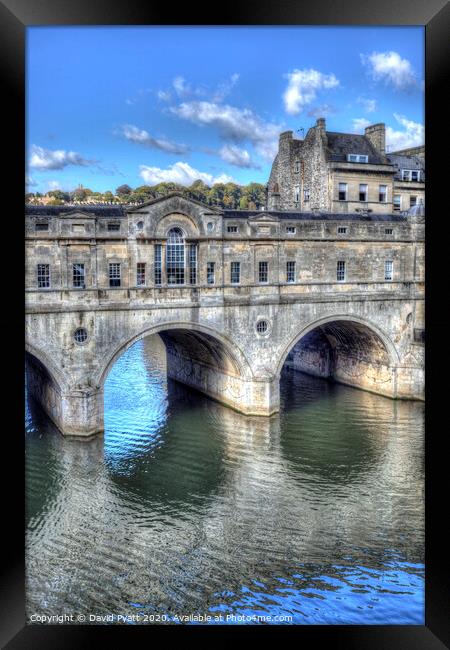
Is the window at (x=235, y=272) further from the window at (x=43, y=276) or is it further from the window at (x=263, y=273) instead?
the window at (x=43, y=276)

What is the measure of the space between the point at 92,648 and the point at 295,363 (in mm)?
28983

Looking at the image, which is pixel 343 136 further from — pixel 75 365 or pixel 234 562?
pixel 234 562

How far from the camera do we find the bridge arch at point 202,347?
24.5 metres

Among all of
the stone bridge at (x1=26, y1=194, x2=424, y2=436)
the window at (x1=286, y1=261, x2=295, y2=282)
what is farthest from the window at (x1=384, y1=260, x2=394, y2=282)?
the window at (x1=286, y1=261, x2=295, y2=282)

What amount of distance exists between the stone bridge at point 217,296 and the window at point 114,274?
4 cm

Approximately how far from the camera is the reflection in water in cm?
1428

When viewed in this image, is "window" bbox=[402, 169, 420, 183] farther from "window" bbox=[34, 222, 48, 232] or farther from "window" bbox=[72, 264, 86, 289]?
"window" bbox=[34, 222, 48, 232]

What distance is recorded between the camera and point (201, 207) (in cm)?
2552

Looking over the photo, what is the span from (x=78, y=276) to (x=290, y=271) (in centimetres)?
941

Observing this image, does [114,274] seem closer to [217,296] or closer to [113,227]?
[113,227]

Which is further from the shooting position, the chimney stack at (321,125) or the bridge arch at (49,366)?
the chimney stack at (321,125)

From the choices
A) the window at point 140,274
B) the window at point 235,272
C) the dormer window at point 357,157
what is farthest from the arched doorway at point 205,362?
the dormer window at point 357,157

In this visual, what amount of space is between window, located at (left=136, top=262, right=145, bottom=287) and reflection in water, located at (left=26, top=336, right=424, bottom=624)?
614 cm

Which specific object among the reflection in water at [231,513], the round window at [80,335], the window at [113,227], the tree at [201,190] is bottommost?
the reflection in water at [231,513]
